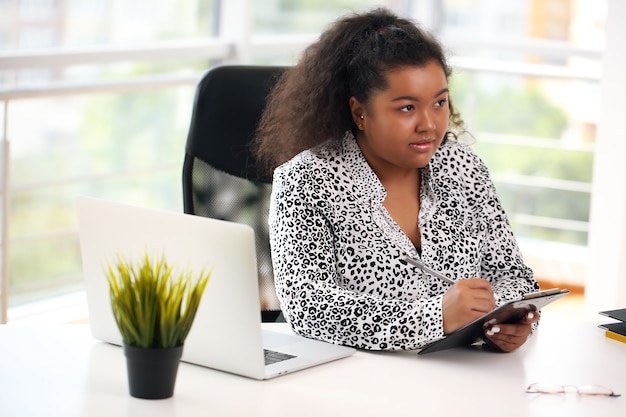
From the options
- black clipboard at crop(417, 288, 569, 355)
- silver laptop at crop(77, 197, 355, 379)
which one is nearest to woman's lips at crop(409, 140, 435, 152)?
black clipboard at crop(417, 288, 569, 355)

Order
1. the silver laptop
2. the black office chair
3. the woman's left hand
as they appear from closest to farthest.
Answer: the silver laptop < the woman's left hand < the black office chair

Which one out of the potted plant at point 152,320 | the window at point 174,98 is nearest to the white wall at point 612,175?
the window at point 174,98

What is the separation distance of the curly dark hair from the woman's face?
23mm

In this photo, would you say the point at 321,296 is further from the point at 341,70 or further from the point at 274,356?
the point at 341,70

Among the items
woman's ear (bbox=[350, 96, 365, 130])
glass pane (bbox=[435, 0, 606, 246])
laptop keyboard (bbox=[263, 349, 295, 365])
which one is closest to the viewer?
laptop keyboard (bbox=[263, 349, 295, 365])

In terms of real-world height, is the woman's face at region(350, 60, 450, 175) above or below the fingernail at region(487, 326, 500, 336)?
above

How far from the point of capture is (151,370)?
4.82 ft

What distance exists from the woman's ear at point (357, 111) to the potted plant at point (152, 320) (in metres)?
0.69

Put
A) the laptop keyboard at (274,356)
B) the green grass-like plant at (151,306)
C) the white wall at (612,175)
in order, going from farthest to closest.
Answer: the white wall at (612,175) → the laptop keyboard at (274,356) → the green grass-like plant at (151,306)

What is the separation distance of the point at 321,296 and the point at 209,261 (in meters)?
0.35

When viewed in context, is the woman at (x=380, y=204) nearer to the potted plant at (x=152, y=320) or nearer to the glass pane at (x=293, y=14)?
the potted plant at (x=152, y=320)

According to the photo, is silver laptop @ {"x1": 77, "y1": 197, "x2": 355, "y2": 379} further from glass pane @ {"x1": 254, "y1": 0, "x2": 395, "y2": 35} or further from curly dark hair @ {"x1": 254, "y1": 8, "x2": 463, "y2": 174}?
glass pane @ {"x1": 254, "y1": 0, "x2": 395, "y2": 35}

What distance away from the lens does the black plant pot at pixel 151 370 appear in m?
1.46

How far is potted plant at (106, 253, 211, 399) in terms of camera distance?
143cm
